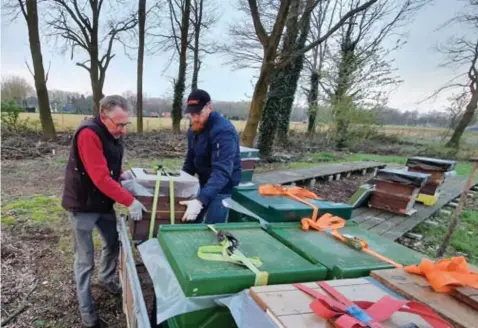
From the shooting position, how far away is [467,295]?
107 centimetres

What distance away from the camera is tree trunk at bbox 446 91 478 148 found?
17.5 m

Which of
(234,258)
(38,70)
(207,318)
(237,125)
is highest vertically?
(38,70)

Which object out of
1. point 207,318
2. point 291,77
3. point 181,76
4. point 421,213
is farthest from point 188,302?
point 181,76

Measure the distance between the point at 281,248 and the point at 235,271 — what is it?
0.38 metres

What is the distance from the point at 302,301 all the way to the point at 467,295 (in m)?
0.61

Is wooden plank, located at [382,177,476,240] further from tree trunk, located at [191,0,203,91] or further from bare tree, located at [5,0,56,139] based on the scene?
tree trunk, located at [191,0,203,91]

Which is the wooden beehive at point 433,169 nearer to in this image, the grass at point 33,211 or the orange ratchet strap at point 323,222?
the orange ratchet strap at point 323,222

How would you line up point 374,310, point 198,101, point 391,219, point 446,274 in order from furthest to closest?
point 391,219 → point 198,101 → point 446,274 → point 374,310

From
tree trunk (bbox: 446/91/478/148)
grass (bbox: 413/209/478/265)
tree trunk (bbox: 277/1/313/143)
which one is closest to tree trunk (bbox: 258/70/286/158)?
tree trunk (bbox: 277/1/313/143)

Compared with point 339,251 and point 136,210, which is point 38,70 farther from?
point 339,251

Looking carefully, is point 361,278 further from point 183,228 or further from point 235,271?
point 183,228

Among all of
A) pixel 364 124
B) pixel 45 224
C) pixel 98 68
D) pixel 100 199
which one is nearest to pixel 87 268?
pixel 100 199

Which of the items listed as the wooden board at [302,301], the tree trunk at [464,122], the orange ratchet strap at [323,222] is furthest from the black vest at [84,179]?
the tree trunk at [464,122]

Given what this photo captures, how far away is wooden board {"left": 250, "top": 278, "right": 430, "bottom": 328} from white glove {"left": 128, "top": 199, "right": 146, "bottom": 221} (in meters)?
1.19
